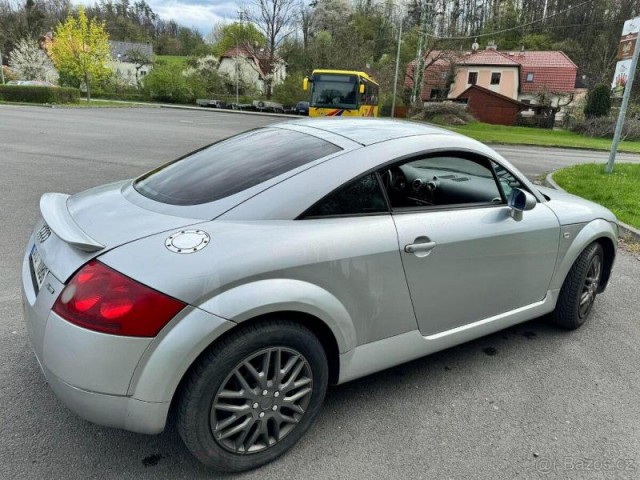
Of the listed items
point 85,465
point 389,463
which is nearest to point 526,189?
point 389,463

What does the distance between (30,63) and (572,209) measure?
6617 cm

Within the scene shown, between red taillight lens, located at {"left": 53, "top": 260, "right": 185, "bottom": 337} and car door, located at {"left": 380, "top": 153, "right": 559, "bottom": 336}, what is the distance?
47.7 inches

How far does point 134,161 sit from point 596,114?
36.6 m

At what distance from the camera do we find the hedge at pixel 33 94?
36.7m

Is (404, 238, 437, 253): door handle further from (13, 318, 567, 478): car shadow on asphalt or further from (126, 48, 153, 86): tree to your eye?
(126, 48, 153, 86): tree

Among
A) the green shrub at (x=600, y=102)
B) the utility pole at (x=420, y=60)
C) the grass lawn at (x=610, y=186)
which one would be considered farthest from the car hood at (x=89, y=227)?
the utility pole at (x=420, y=60)

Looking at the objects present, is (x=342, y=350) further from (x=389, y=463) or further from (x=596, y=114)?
(x=596, y=114)

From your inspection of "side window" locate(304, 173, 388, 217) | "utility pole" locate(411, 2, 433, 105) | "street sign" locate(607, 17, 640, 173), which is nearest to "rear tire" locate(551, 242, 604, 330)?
"side window" locate(304, 173, 388, 217)

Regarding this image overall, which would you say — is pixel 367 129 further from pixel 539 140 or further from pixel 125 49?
pixel 125 49

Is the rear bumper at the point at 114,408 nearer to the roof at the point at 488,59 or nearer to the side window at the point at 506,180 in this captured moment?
the side window at the point at 506,180

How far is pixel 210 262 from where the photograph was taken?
189cm

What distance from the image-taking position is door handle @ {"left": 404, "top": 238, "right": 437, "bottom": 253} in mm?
2412

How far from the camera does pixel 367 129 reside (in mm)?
2777

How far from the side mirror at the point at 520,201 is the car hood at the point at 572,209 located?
448mm
